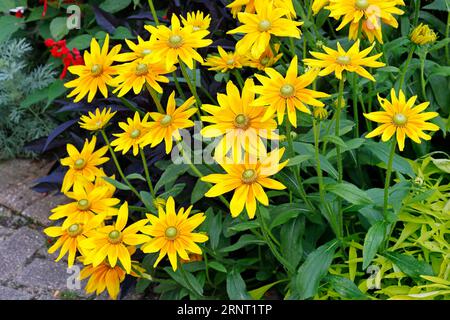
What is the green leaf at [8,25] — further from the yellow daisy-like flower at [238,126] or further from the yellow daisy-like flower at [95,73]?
the yellow daisy-like flower at [238,126]

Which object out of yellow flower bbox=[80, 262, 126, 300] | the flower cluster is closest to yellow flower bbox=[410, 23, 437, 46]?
the flower cluster

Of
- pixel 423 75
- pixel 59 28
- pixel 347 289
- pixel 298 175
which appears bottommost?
pixel 347 289

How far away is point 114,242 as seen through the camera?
4.80ft

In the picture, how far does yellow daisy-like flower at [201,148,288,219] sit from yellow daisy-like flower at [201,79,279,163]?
27 millimetres

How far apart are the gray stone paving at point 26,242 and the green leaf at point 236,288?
1.79 feet

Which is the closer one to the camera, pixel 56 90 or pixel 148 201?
pixel 148 201

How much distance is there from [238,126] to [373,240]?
47 centimetres

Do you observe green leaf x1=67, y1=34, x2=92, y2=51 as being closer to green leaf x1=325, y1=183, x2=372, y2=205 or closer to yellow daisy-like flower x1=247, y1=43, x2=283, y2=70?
yellow daisy-like flower x1=247, y1=43, x2=283, y2=70

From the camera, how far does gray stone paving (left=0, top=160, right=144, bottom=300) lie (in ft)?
6.91

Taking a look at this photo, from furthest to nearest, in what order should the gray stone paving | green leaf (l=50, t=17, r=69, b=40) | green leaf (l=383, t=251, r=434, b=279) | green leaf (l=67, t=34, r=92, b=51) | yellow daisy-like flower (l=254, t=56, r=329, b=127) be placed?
green leaf (l=50, t=17, r=69, b=40), green leaf (l=67, t=34, r=92, b=51), the gray stone paving, green leaf (l=383, t=251, r=434, b=279), yellow daisy-like flower (l=254, t=56, r=329, b=127)

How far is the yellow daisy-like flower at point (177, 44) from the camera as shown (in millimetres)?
1387

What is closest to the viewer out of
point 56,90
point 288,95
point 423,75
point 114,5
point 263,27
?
point 288,95

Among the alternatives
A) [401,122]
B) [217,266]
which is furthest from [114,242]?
[401,122]

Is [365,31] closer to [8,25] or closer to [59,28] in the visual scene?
[59,28]
